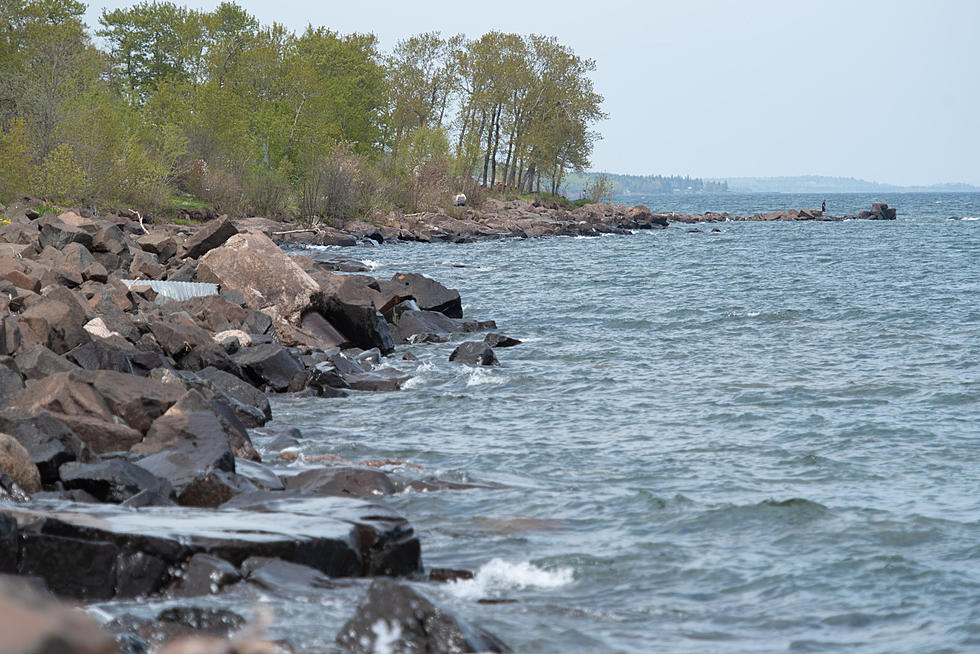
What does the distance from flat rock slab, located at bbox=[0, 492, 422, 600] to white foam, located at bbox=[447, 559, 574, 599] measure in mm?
469

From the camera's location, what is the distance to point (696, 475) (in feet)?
39.1

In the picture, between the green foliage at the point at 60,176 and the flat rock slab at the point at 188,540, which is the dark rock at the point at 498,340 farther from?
the green foliage at the point at 60,176

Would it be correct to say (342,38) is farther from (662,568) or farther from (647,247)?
(662,568)

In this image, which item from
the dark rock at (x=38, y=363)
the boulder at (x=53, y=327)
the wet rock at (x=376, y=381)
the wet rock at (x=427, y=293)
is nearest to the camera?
the dark rock at (x=38, y=363)

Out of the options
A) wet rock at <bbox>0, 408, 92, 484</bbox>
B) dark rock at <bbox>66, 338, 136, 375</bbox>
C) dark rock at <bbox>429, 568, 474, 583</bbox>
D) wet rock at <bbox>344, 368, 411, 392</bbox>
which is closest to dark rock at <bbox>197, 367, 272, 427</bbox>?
dark rock at <bbox>66, 338, 136, 375</bbox>

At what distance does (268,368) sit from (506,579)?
9564mm

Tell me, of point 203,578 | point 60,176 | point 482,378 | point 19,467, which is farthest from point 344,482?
point 60,176

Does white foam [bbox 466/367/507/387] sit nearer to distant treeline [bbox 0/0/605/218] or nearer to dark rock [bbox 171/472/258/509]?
dark rock [bbox 171/472/258/509]

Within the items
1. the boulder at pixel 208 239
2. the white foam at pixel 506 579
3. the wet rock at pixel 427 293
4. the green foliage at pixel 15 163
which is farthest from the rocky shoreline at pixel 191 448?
the green foliage at pixel 15 163

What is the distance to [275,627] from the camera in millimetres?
6328

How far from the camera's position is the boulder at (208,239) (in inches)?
1064

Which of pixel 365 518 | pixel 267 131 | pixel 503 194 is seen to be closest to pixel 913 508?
pixel 365 518

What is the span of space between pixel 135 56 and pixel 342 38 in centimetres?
1669

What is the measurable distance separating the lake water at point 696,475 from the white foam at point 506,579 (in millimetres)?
28
